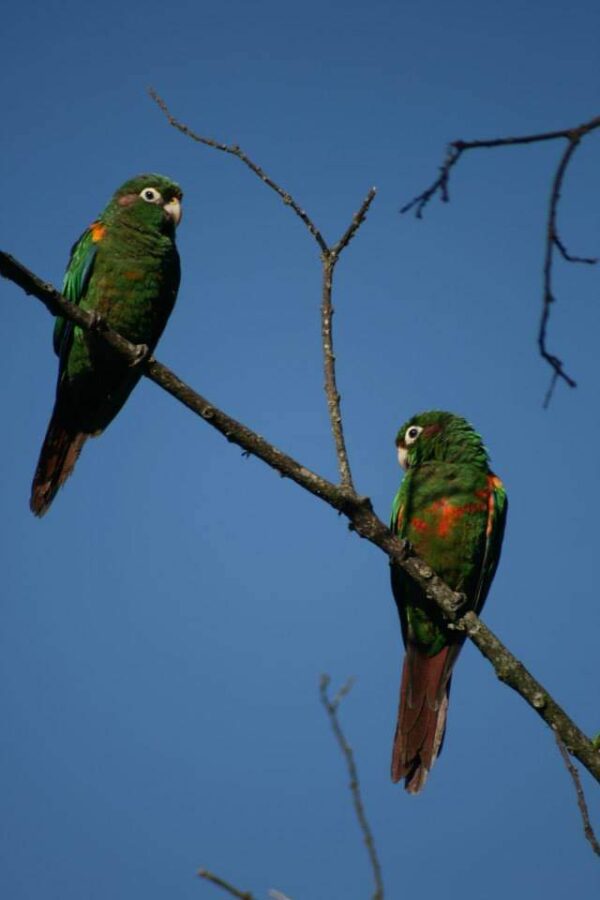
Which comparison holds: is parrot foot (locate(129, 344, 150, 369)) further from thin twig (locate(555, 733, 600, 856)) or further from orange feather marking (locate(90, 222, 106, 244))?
thin twig (locate(555, 733, 600, 856))

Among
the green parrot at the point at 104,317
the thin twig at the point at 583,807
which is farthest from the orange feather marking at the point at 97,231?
the thin twig at the point at 583,807

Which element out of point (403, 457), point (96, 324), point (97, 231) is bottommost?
point (96, 324)

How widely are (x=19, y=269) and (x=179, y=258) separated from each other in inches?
110

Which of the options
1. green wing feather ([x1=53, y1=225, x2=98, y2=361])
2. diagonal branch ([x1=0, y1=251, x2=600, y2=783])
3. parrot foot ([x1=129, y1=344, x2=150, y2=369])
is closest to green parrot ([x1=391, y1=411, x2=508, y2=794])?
diagonal branch ([x1=0, y1=251, x2=600, y2=783])

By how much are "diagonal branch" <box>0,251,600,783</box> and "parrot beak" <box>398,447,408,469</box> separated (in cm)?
231

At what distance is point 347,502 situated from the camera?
14.2 ft

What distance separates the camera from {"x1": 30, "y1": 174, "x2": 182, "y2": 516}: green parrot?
648 cm

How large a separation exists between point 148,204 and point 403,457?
2.75 meters

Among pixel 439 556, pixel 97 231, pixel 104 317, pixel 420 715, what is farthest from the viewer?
pixel 97 231

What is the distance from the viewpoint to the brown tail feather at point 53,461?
6.43m

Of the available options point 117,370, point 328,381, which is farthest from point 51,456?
point 328,381

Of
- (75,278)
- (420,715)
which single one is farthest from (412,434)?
(75,278)

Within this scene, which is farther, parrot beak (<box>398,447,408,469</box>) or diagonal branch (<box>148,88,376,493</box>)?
parrot beak (<box>398,447,408,469</box>)

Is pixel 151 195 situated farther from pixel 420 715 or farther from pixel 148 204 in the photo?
pixel 420 715
